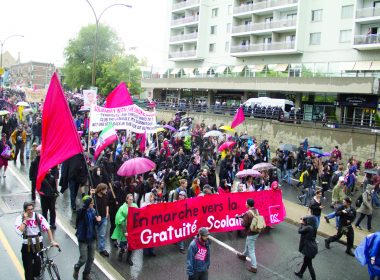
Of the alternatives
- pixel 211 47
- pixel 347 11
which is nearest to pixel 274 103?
pixel 347 11

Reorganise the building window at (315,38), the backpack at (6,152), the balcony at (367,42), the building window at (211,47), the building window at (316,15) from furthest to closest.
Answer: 1. the building window at (211,47)
2. the building window at (315,38)
3. the building window at (316,15)
4. the balcony at (367,42)
5. the backpack at (6,152)

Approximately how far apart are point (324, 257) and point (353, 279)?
45.5 inches

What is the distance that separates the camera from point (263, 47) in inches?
1617

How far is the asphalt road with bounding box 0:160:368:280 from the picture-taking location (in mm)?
7691

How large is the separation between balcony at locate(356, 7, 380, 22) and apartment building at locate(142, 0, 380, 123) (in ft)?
0.26

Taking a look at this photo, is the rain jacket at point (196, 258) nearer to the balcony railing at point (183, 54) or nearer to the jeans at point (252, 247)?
the jeans at point (252, 247)

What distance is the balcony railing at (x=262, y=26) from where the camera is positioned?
3872cm

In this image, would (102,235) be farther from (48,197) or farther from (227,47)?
(227,47)

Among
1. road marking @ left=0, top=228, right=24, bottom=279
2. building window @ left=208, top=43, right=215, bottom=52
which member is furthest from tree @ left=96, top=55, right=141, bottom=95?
road marking @ left=0, top=228, right=24, bottom=279

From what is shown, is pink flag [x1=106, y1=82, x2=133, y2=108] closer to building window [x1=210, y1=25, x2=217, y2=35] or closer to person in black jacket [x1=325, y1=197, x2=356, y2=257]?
person in black jacket [x1=325, y1=197, x2=356, y2=257]

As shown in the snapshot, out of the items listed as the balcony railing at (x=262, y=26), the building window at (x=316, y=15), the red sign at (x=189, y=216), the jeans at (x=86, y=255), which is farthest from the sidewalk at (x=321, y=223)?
the balcony railing at (x=262, y=26)

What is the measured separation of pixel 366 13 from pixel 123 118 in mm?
27315

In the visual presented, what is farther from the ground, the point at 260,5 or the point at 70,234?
the point at 260,5

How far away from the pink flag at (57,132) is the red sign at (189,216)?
2.01m
